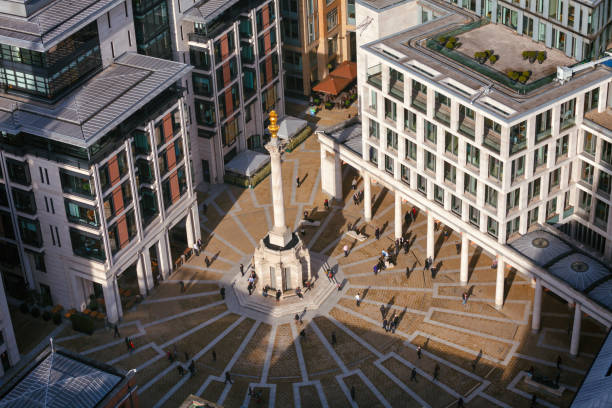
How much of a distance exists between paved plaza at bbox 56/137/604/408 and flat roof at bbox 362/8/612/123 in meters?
26.8

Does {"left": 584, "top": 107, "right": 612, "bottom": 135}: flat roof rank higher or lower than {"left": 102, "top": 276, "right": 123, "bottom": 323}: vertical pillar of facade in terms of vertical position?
higher

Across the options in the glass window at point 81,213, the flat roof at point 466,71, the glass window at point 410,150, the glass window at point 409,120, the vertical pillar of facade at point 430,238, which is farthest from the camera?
the vertical pillar of facade at point 430,238

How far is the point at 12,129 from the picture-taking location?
11294 centimetres

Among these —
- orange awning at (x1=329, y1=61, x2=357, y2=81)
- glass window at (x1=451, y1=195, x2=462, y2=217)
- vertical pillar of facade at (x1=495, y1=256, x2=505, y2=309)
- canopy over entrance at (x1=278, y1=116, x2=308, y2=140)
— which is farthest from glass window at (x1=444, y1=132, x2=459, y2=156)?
orange awning at (x1=329, y1=61, x2=357, y2=81)

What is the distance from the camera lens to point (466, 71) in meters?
117

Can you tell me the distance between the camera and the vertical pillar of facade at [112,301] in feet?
401

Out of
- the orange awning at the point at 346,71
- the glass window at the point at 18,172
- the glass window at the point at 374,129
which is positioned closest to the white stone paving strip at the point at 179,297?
the glass window at the point at 18,172

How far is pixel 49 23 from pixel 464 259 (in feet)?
183

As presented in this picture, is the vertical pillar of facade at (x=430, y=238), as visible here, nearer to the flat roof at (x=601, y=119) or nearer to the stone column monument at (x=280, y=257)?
the stone column monument at (x=280, y=257)

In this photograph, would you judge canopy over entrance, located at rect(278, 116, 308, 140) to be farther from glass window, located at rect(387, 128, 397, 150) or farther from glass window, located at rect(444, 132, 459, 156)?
glass window, located at rect(444, 132, 459, 156)

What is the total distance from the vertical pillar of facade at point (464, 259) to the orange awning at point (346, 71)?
4734 cm

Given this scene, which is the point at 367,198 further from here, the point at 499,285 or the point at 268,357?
the point at 268,357

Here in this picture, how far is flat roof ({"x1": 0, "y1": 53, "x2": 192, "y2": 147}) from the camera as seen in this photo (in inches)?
4446

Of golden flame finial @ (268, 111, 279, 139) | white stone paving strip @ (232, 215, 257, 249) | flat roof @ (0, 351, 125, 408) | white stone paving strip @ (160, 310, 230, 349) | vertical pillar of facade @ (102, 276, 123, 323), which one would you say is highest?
golden flame finial @ (268, 111, 279, 139)
